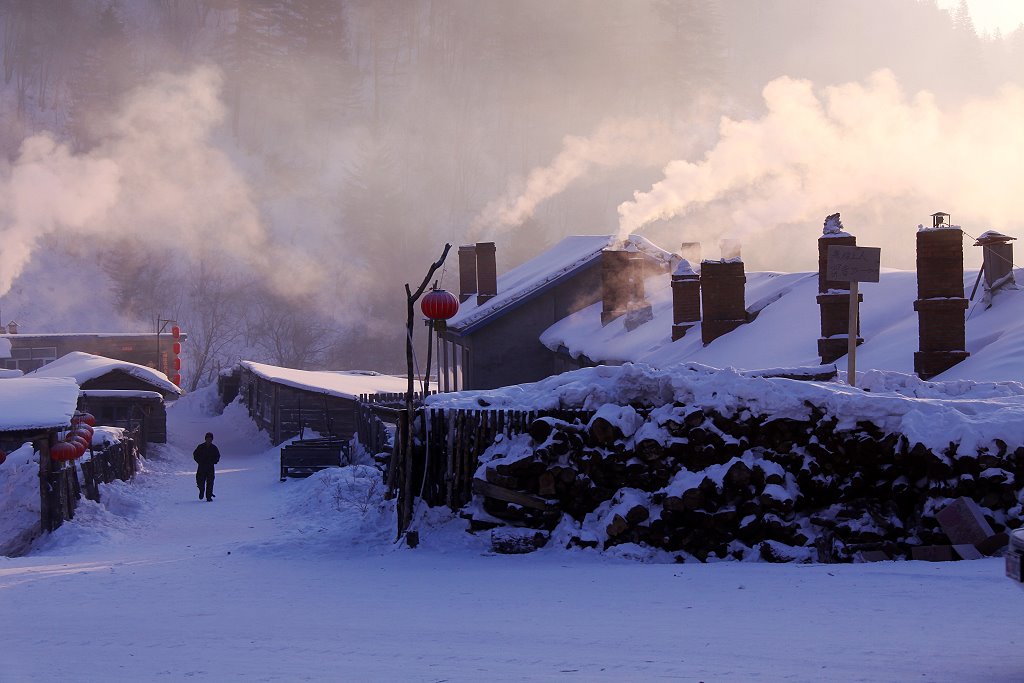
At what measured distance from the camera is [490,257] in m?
35.4

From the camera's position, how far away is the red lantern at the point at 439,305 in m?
Answer: 16.6

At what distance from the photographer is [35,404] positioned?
829 inches

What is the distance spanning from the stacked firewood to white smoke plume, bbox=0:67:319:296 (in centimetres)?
6924

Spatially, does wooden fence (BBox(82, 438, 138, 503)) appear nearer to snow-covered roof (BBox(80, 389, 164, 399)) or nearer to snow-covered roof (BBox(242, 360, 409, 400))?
snow-covered roof (BBox(242, 360, 409, 400))

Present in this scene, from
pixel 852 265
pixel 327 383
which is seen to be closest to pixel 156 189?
pixel 327 383

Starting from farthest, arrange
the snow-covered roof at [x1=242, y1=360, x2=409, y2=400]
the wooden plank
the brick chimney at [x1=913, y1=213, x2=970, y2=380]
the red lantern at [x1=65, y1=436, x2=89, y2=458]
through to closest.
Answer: the snow-covered roof at [x1=242, y1=360, x2=409, y2=400] < the red lantern at [x1=65, y1=436, x2=89, y2=458] < the brick chimney at [x1=913, y1=213, x2=970, y2=380] < the wooden plank

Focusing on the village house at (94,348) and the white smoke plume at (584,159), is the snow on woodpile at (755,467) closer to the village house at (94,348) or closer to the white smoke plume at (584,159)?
the village house at (94,348)

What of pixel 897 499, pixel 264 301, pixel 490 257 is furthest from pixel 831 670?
pixel 264 301

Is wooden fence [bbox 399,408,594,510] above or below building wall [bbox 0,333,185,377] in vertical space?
below

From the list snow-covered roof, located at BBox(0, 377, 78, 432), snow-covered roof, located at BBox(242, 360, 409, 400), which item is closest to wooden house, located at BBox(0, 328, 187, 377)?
→ snow-covered roof, located at BBox(242, 360, 409, 400)

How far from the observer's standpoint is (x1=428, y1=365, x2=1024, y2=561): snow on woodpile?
36.6 ft

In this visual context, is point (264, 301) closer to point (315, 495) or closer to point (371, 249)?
Result: point (371, 249)

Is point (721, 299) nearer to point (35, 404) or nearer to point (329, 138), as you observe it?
point (35, 404)

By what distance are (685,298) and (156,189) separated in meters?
78.5
